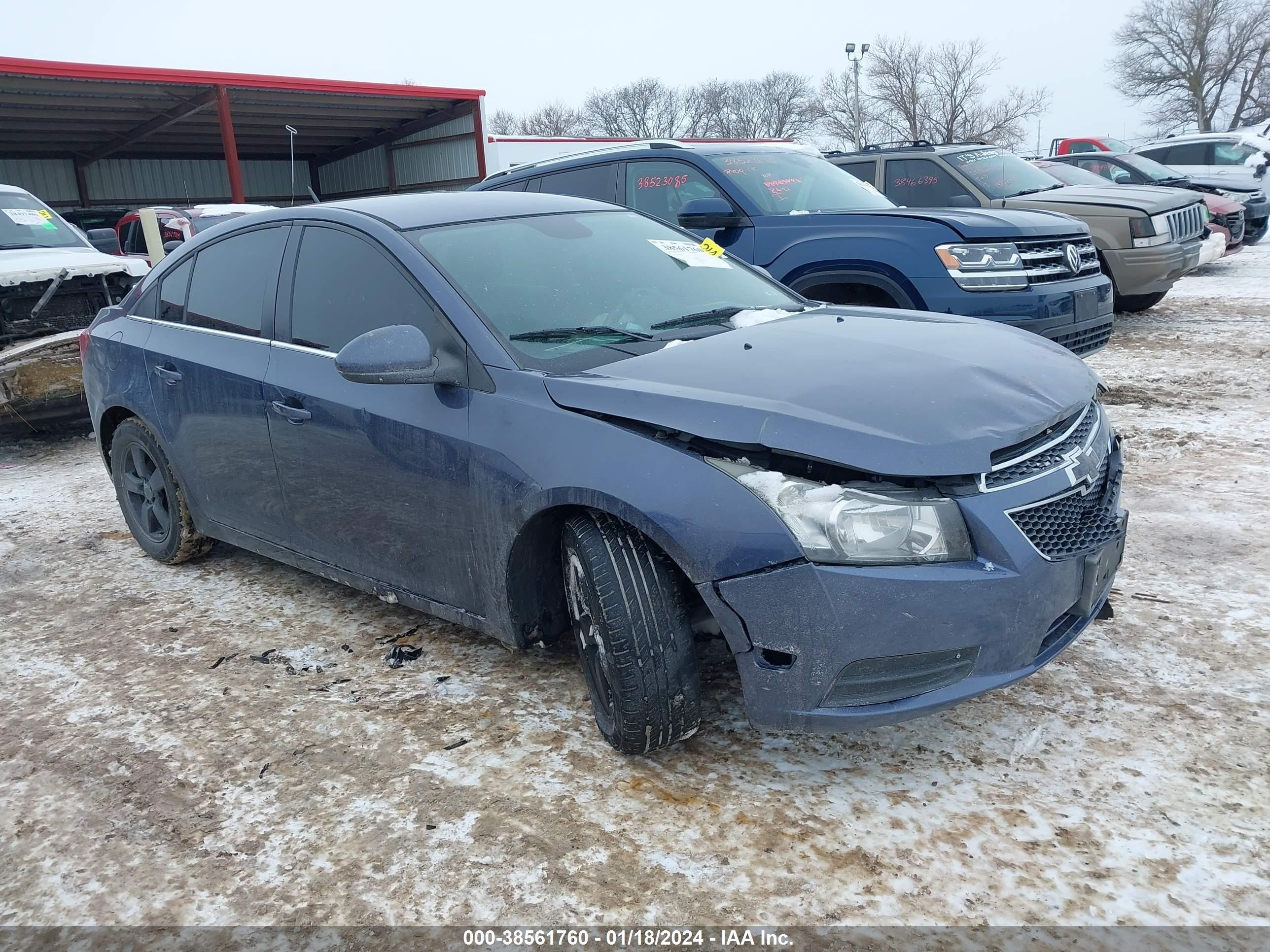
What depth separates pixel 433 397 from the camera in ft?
9.92

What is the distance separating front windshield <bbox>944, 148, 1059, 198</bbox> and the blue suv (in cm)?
204

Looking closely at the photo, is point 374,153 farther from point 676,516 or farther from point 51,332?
point 676,516

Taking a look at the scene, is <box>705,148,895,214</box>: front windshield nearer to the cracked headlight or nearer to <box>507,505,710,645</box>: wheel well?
<box>507,505,710,645</box>: wheel well

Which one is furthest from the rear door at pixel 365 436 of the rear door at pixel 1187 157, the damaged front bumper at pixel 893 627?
the rear door at pixel 1187 157

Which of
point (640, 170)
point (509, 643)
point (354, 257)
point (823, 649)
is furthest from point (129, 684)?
point (640, 170)

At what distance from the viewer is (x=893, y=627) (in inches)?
90.1

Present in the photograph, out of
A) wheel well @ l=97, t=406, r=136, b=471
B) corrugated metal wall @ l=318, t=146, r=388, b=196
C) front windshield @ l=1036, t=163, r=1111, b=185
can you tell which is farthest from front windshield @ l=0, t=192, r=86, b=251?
corrugated metal wall @ l=318, t=146, r=388, b=196

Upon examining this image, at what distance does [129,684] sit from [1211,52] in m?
61.8

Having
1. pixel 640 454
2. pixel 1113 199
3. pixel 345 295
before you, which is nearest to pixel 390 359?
pixel 345 295

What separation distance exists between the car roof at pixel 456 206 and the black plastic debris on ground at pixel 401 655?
150cm

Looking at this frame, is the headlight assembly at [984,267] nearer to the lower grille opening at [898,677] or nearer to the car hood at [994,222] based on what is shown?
the car hood at [994,222]

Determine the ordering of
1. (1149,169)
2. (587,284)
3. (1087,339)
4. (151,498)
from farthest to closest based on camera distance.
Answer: (1149,169) → (1087,339) → (151,498) → (587,284)

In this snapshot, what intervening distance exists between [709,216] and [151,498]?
12.0 feet

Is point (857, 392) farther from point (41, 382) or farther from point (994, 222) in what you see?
point (41, 382)
